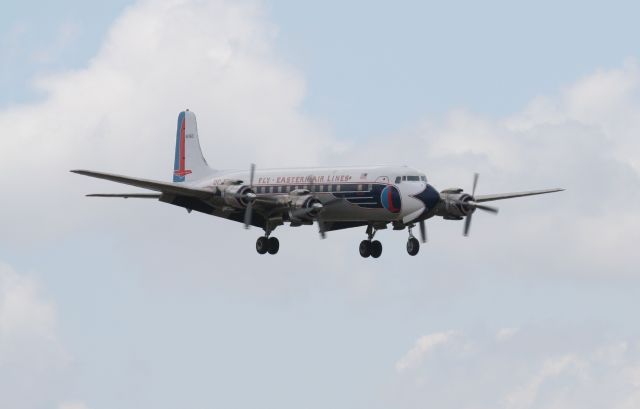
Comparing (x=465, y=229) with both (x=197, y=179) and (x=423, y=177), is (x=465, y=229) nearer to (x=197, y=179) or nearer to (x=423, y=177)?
(x=423, y=177)

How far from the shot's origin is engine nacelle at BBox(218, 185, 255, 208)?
220 ft

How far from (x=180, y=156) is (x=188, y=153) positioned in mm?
589

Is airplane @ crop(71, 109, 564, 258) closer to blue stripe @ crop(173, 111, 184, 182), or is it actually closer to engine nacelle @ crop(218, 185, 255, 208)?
engine nacelle @ crop(218, 185, 255, 208)

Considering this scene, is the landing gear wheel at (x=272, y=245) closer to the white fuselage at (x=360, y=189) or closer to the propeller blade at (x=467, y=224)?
the white fuselage at (x=360, y=189)

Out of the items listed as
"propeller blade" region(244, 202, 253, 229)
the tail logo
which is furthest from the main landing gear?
the tail logo

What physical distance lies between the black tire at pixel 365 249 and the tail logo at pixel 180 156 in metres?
13.1

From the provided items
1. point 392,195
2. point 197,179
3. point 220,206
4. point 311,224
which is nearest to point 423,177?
point 392,195

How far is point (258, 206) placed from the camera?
6769 centimetres

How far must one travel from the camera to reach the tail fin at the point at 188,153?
7656 centimetres

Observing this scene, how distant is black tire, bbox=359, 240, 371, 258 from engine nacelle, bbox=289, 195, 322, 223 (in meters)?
4.39

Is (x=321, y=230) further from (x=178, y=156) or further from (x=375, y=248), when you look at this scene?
(x=178, y=156)

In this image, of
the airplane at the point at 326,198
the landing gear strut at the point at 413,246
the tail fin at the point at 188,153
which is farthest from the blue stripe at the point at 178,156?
the landing gear strut at the point at 413,246

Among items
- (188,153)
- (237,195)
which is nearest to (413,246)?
(237,195)

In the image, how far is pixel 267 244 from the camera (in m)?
69.2
